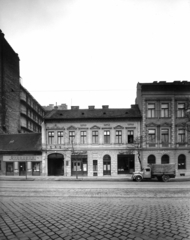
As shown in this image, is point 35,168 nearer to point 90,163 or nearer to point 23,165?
point 23,165

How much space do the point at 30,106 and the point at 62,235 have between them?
40.9m

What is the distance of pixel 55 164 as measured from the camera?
26.4m

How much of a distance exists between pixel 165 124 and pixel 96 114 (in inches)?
383

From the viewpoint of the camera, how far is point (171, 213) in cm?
671

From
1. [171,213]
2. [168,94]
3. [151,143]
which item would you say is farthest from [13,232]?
[168,94]

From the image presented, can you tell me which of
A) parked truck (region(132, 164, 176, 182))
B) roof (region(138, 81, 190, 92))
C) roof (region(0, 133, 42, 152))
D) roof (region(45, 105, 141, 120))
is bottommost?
parked truck (region(132, 164, 176, 182))

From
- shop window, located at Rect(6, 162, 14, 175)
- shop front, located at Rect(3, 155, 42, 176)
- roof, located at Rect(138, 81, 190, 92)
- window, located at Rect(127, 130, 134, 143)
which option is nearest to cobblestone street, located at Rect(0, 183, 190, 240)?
window, located at Rect(127, 130, 134, 143)

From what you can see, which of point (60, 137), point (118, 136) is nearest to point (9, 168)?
point (60, 137)

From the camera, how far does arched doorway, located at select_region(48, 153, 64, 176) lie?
26078mm

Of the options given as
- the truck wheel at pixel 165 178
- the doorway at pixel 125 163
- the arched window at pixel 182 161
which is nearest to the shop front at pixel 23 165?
the doorway at pixel 125 163

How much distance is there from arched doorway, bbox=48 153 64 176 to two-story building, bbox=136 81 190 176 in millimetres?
11522

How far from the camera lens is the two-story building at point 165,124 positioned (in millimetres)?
25250

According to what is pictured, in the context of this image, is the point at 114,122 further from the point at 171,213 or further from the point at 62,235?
the point at 62,235

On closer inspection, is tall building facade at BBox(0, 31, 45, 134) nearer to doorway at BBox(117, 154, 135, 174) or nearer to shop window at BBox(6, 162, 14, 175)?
shop window at BBox(6, 162, 14, 175)
